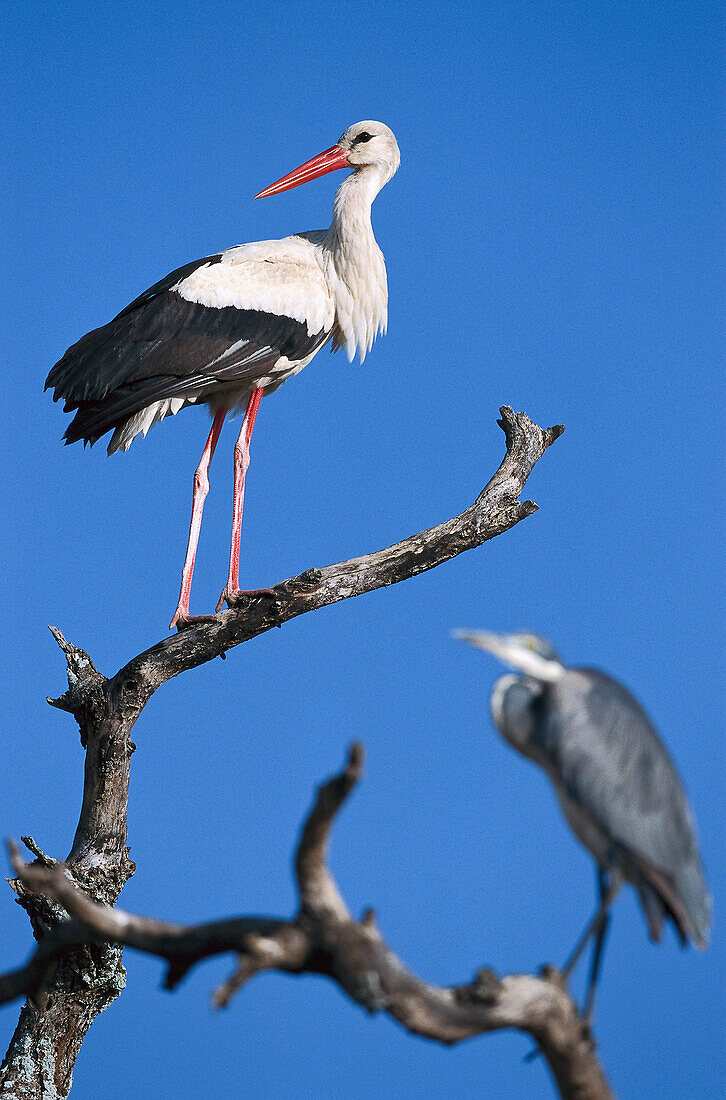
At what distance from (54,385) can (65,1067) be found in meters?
2.83

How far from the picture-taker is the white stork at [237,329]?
4.94 meters

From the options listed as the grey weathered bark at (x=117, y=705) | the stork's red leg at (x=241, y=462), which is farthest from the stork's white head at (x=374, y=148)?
the grey weathered bark at (x=117, y=705)

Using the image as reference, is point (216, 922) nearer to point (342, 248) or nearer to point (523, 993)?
point (523, 993)

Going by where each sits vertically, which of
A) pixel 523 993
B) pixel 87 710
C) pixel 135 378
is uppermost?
pixel 135 378

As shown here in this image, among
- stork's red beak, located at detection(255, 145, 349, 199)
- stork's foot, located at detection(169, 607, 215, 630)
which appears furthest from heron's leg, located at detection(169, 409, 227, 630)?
stork's red beak, located at detection(255, 145, 349, 199)

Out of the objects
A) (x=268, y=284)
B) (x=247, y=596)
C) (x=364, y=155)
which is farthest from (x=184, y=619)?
(x=364, y=155)

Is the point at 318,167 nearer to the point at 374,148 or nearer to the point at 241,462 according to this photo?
the point at 374,148

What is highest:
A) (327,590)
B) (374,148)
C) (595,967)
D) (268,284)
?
(374,148)

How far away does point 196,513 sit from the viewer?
5.28 meters

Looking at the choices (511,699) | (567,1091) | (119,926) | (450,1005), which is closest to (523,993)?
(450,1005)

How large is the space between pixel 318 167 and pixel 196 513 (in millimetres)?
2045

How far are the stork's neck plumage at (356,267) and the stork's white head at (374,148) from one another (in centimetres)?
3

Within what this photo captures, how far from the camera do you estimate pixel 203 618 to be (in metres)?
4.50

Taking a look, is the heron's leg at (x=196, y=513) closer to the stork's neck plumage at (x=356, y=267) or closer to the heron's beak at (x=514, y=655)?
the stork's neck plumage at (x=356, y=267)
